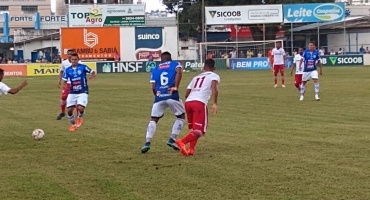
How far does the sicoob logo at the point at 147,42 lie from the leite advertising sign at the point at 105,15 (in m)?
7.90

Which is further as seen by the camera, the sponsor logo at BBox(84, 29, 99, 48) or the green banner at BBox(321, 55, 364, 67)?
the sponsor logo at BBox(84, 29, 99, 48)

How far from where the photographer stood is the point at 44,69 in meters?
58.0

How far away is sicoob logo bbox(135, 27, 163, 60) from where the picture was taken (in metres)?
68.4

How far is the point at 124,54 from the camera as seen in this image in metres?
68.6

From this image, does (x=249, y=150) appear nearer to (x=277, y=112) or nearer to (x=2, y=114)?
(x=277, y=112)

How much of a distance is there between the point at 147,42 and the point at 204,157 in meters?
56.6

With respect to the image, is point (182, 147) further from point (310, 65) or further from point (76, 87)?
point (310, 65)

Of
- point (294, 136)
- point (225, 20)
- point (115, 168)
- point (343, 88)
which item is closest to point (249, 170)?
point (115, 168)

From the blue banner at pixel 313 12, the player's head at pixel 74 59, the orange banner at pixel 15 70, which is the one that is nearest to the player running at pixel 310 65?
the player's head at pixel 74 59

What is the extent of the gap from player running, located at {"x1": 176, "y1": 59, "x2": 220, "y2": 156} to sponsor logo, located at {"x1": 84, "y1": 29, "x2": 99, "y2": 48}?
54.8 metres

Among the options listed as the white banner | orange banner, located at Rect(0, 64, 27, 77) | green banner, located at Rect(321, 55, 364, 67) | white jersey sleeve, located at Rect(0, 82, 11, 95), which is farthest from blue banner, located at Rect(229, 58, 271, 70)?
white jersey sleeve, located at Rect(0, 82, 11, 95)

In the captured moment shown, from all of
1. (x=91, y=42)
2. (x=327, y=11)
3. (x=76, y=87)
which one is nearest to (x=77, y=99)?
(x=76, y=87)

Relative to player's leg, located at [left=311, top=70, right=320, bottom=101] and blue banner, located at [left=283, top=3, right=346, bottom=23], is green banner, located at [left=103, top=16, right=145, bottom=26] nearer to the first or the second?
blue banner, located at [left=283, top=3, right=346, bottom=23]

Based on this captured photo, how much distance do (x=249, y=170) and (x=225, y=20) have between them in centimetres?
5684
